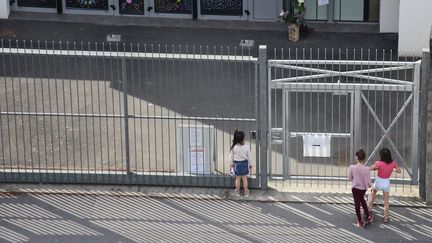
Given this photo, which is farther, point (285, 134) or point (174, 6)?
point (174, 6)

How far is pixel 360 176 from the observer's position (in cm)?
1972

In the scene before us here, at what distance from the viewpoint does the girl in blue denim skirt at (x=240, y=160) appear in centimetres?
2078

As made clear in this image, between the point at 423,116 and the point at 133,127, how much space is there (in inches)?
256

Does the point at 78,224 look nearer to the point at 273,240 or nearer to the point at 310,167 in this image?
the point at 273,240

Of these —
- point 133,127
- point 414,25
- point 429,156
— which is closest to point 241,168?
point 429,156

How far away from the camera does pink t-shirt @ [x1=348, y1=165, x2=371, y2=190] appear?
64.6 feet

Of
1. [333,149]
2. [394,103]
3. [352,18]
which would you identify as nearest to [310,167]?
[333,149]

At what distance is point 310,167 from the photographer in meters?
22.6

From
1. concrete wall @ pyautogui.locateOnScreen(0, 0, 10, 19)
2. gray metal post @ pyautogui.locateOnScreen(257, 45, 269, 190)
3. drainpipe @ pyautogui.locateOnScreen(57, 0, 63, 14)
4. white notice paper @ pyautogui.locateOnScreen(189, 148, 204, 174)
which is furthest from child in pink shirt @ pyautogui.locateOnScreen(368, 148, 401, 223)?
concrete wall @ pyautogui.locateOnScreen(0, 0, 10, 19)

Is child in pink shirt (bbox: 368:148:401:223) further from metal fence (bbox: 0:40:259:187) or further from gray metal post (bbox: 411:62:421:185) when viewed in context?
metal fence (bbox: 0:40:259:187)

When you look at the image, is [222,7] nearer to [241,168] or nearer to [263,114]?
[263,114]

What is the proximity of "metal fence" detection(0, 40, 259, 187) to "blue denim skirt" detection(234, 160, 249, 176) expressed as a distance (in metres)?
0.41

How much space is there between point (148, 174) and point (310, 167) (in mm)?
3104

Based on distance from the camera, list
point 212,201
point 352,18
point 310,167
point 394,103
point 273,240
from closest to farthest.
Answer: point 273,240
point 212,201
point 310,167
point 394,103
point 352,18
